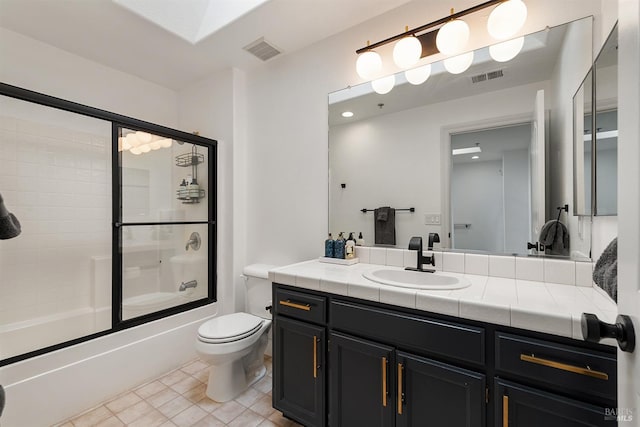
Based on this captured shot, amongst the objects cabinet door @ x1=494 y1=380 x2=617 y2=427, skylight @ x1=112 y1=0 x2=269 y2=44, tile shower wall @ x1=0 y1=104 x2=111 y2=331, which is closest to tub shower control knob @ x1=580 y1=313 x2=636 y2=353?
cabinet door @ x1=494 y1=380 x2=617 y2=427

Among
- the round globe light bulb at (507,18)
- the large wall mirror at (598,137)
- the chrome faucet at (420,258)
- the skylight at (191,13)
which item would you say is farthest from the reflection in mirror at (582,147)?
the skylight at (191,13)

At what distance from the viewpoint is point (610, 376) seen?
87 cm

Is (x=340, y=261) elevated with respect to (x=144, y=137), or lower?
lower

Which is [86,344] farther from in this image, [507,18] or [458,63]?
[507,18]

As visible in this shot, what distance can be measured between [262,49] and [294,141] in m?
0.77

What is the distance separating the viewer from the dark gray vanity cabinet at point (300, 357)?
149 centimetres

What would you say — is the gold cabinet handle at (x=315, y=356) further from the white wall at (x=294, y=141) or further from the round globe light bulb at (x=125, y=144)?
the round globe light bulb at (x=125, y=144)

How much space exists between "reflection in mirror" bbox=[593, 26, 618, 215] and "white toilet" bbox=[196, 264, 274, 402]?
2.00 metres

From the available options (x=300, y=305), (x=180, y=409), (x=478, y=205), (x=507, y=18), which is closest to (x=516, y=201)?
(x=478, y=205)

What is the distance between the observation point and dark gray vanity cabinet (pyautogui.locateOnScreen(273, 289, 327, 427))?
1.49 m

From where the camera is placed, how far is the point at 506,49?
156 centimetres

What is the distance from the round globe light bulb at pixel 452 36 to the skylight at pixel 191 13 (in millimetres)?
1103

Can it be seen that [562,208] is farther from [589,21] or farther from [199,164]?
[199,164]

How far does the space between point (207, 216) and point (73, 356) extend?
1.33 meters
